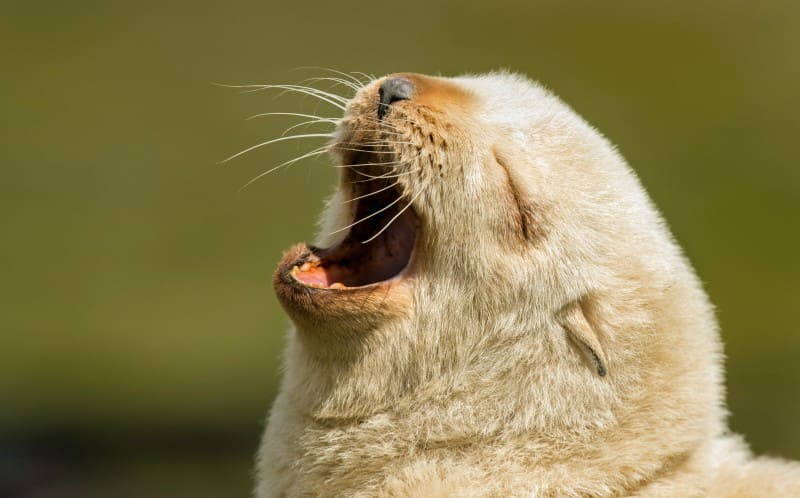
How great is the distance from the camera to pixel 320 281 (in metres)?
3.81

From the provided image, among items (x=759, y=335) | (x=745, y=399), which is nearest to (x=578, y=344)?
(x=745, y=399)

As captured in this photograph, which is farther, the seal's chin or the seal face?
the seal's chin

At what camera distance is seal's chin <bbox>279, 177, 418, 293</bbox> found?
3834mm

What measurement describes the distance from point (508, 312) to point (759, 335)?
9862 millimetres

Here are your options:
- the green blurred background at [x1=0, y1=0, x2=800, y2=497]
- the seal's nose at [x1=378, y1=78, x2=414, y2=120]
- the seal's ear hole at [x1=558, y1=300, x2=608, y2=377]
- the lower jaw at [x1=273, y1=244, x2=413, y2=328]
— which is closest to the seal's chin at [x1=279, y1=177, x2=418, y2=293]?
the lower jaw at [x1=273, y1=244, x2=413, y2=328]

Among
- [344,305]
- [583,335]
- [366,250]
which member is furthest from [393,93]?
[583,335]

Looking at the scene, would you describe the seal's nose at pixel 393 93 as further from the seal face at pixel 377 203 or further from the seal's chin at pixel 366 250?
the seal's chin at pixel 366 250

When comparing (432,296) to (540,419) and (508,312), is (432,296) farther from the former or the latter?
(540,419)

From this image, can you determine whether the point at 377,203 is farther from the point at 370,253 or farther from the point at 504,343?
the point at 504,343

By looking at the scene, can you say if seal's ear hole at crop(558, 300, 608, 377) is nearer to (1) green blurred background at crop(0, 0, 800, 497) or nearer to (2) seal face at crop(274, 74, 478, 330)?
(2) seal face at crop(274, 74, 478, 330)

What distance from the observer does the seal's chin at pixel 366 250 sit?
383 centimetres

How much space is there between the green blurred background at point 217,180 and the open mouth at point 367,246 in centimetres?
731

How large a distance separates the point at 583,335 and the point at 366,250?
0.84 m

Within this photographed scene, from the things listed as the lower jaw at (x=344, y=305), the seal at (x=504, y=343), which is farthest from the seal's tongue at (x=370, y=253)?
the lower jaw at (x=344, y=305)
